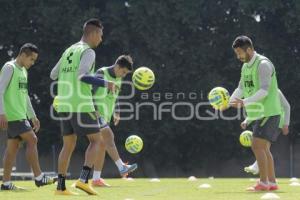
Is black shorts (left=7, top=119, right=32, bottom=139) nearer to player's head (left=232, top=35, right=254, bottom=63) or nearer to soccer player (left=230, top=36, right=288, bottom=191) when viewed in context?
soccer player (left=230, top=36, right=288, bottom=191)

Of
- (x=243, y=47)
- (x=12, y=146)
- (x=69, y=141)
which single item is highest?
(x=243, y=47)

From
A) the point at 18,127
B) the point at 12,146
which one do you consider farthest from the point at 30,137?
the point at 12,146

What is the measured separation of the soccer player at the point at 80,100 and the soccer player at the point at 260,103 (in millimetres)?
2203

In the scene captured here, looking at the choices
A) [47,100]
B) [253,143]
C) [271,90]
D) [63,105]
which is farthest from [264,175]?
[47,100]

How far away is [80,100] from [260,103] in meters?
2.78

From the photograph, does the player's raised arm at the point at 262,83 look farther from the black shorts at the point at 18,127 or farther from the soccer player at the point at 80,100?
the black shorts at the point at 18,127

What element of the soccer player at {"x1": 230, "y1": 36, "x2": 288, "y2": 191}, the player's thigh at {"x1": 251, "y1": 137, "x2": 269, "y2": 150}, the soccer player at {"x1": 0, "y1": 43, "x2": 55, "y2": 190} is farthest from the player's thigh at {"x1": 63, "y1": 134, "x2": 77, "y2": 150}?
the player's thigh at {"x1": 251, "y1": 137, "x2": 269, "y2": 150}

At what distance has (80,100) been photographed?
1047 cm

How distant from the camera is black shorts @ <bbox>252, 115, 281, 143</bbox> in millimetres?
11453

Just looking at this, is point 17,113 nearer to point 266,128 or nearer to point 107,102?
point 107,102

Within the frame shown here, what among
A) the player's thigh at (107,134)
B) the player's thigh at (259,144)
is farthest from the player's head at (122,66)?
the player's thigh at (259,144)

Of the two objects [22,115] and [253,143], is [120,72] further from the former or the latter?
[253,143]

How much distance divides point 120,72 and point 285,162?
878 inches

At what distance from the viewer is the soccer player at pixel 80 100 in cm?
1039
